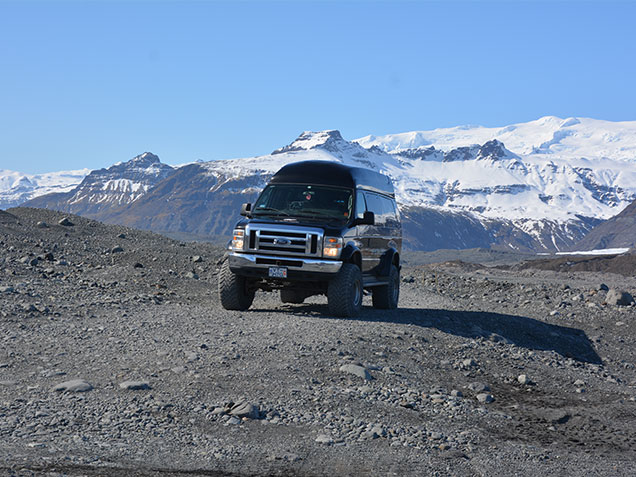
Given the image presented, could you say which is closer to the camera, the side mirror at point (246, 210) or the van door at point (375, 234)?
the side mirror at point (246, 210)

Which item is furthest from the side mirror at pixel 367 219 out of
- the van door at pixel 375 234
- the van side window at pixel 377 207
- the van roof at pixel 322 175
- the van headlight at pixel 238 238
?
the van headlight at pixel 238 238

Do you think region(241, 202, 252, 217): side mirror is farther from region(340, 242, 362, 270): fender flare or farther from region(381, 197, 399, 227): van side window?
region(381, 197, 399, 227): van side window

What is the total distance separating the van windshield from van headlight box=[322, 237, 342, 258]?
3.33 ft

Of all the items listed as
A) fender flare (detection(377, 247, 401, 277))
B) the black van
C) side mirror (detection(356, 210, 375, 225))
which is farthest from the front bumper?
fender flare (detection(377, 247, 401, 277))

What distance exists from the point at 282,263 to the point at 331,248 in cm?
102

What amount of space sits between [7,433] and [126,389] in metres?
1.69

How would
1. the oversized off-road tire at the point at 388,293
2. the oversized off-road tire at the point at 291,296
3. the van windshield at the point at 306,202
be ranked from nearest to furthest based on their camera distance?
1. the van windshield at the point at 306,202
2. the oversized off-road tire at the point at 291,296
3. the oversized off-road tire at the point at 388,293

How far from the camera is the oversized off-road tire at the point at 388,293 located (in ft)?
57.5

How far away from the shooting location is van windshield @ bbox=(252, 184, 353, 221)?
15.0 m

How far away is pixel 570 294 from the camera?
2644 cm

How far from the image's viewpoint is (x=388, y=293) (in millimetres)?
17562

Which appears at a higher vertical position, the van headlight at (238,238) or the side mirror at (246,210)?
the side mirror at (246,210)

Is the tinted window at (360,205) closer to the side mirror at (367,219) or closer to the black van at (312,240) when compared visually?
the black van at (312,240)

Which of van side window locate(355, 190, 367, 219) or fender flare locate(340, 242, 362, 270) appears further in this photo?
van side window locate(355, 190, 367, 219)
